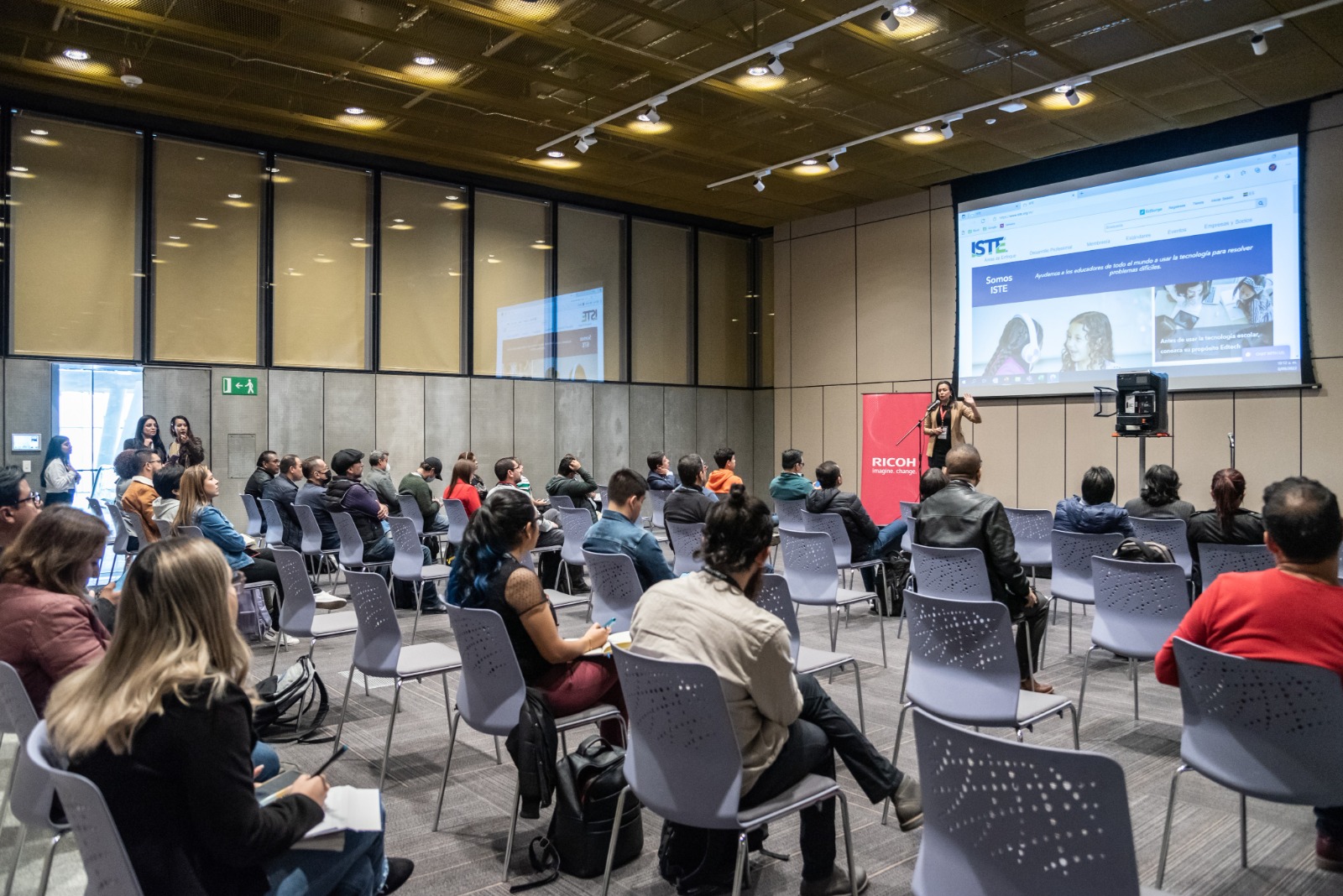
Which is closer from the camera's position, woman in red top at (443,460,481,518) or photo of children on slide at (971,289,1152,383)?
woman in red top at (443,460,481,518)

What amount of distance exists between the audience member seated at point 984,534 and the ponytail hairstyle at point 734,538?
76.3 inches

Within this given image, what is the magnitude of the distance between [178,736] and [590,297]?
12075mm

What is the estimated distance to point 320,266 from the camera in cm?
1120

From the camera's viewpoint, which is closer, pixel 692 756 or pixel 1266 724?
pixel 692 756

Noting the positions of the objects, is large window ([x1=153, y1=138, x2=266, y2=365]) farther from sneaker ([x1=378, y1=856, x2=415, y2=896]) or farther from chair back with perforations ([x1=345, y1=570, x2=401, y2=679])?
sneaker ([x1=378, y1=856, x2=415, y2=896])

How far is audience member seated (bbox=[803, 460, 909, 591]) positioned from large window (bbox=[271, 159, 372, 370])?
674 cm

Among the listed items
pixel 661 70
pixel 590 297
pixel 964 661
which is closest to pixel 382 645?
pixel 964 661

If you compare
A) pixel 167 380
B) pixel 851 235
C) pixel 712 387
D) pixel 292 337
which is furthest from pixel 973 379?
pixel 167 380

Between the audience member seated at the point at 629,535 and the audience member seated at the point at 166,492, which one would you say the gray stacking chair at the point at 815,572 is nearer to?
the audience member seated at the point at 629,535

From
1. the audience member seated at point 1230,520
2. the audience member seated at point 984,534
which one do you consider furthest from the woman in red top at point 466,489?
the audience member seated at point 1230,520

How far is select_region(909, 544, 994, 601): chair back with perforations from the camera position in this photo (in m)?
4.30

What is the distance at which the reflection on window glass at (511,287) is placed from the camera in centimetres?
1250

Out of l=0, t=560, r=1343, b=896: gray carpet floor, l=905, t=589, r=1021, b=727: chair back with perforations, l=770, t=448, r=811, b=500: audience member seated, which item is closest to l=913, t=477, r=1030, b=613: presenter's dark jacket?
l=0, t=560, r=1343, b=896: gray carpet floor

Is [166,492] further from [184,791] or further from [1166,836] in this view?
[1166,836]
